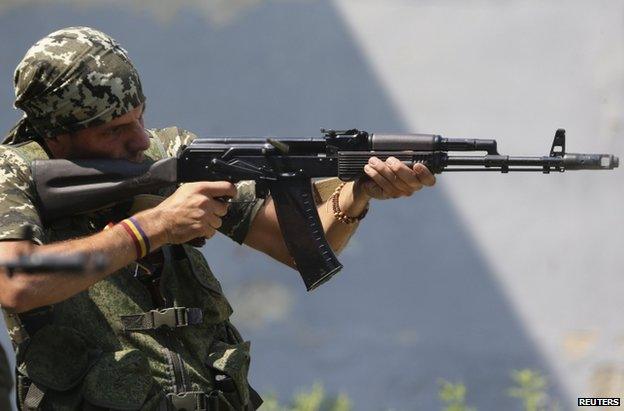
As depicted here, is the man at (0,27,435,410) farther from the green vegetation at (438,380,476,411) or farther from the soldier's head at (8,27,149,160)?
the green vegetation at (438,380,476,411)

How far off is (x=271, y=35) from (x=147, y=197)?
2.61 meters

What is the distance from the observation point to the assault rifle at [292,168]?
3.29m

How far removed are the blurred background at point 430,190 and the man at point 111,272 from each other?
236 cm

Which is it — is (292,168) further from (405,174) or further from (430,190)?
(430,190)

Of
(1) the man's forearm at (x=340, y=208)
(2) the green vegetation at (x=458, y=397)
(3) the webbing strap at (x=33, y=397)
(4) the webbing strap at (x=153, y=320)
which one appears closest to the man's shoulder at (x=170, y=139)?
(1) the man's forearm at (x=340, y=208)

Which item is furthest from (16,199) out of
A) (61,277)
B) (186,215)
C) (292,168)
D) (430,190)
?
(430,190)

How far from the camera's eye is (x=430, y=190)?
5.84 meters

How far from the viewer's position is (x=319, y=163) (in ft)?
11.3

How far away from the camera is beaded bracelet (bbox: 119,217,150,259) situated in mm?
3143

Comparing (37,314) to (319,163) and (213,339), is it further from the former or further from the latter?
(319,163)

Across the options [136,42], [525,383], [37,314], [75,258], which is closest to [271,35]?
[136,42]

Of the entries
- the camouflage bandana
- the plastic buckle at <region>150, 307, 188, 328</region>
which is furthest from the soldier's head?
the plastic buckle at <region>150, 307, 188, 328</region>

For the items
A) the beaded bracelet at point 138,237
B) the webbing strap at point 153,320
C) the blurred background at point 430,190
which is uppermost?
the blurred background at point 430,190

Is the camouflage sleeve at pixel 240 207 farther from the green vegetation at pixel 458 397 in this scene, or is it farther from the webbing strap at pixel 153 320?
the green vegetation at pixel 458 397
